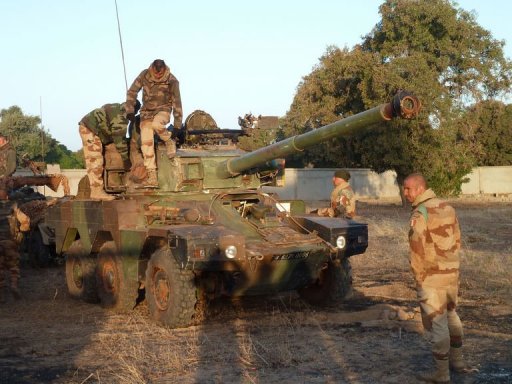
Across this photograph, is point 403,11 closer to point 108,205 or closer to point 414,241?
point 108,205

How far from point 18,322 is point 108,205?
6.10 ft

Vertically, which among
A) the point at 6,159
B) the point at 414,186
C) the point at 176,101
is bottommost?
the point at 414,186

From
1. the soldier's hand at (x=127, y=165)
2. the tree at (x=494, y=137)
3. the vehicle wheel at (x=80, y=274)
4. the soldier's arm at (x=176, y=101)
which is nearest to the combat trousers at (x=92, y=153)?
the soldier's hand at (x=127, y=165)

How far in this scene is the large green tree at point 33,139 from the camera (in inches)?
1598

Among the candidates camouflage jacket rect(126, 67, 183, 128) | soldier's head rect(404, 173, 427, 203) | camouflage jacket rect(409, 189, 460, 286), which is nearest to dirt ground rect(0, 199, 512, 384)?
camouflage jacket rect(409, 189, 460, 286)

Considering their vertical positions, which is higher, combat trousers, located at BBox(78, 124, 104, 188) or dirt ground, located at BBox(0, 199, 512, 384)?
combat trousers, located at BBox(78, 124, 104, 188)

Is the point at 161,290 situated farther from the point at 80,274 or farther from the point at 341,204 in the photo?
the point at 341,204

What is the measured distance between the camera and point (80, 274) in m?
11.8

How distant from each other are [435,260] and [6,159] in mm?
8393

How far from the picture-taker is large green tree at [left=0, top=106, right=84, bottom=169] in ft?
133

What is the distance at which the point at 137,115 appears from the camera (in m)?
11.2

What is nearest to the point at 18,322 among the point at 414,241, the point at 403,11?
the point at 414,241

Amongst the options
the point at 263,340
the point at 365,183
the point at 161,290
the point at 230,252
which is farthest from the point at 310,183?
the point at 263,340

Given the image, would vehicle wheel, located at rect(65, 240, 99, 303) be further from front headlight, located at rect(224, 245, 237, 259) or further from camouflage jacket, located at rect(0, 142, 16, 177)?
front headlight, located at rect(224, 245, 237, 259)
